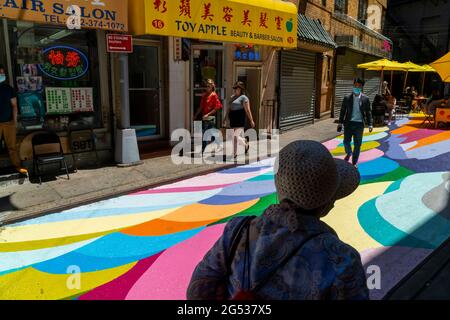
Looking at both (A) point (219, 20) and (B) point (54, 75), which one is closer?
(B) point (54, 75)

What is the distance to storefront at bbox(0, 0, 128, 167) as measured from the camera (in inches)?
275

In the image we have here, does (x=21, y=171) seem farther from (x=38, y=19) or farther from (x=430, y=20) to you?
(x=430, y=20)

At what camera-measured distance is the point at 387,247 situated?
477 cm

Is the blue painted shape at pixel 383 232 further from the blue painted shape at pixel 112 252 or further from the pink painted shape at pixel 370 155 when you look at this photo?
the pink painted shape at pixel 370 155

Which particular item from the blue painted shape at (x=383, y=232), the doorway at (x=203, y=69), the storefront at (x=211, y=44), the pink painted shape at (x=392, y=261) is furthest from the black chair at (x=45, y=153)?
the pink painted shape at (x=392, y=261)

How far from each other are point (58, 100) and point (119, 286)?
203 inches

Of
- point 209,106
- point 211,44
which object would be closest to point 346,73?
point 211,44

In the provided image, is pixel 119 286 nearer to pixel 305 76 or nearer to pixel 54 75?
pixel 54 75

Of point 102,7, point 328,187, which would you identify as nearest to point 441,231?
point 328,187

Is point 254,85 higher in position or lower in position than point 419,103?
higher

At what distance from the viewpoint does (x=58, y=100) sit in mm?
7770

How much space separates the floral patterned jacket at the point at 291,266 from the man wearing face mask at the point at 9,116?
6.60 metres

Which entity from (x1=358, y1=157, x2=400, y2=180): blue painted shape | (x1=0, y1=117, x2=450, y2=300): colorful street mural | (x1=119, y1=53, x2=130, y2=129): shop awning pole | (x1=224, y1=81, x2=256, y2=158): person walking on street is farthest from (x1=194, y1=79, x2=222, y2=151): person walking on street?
(x1=358, y1=157, x2=400, y2=180): blue painted shape
